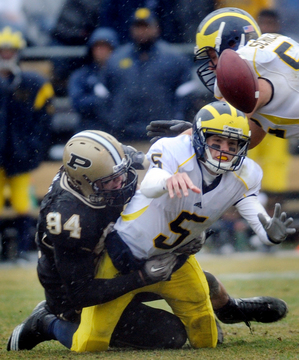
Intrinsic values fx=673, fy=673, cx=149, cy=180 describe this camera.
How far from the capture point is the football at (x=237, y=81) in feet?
12.1

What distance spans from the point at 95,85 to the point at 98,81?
0.05m

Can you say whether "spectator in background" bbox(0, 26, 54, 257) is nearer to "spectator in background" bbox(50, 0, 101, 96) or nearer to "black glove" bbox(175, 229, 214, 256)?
"spectator in background" bbox(50, 0, 101, 96)

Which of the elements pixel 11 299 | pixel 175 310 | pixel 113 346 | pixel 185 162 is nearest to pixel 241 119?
pixel 185 162

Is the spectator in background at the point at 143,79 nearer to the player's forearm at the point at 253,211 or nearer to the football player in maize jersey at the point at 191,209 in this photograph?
the football player in maize jersey at the point at 191,209

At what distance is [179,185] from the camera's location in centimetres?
318

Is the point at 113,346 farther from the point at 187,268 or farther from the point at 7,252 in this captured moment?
the point at 7,252

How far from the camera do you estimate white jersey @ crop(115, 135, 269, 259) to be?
3613 mm

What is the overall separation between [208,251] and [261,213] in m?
3.88

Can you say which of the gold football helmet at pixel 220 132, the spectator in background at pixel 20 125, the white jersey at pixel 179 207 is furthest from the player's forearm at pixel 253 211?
the spectator in background at pixel 20 125

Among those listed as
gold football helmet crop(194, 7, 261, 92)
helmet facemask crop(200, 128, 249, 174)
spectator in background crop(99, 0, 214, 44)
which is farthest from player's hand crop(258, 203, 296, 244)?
spectator in background crop(99, 0, 214, 44)

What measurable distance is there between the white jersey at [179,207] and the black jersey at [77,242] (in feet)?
Answer: 0.52

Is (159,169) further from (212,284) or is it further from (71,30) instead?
(71,30)

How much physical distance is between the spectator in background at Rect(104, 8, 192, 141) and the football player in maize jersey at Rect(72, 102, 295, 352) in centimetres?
290

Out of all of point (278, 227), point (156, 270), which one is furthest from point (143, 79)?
point (278, 227)
